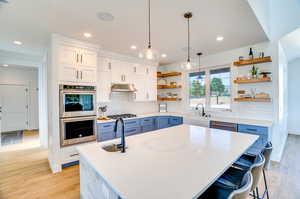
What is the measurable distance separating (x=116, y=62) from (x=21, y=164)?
3.17 m

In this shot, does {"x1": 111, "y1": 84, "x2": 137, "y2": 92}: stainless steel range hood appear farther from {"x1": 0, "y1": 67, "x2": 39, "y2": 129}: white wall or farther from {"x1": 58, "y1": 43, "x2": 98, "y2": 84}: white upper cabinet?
{"x1": 0, "y1": 67, "x2": 39, "y2": 129}: white wall

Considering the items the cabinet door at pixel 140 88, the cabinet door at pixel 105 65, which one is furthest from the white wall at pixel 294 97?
the cabinet door at pixel 105 65

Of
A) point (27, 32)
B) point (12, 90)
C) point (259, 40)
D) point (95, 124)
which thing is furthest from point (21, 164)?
point (259, 40)

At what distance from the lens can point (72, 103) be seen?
2.88m

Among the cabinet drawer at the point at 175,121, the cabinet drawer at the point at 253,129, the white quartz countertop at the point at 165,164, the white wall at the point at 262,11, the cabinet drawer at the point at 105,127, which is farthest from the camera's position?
the cabinet drawer at the point at 175,121

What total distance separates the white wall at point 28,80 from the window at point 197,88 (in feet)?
21.5

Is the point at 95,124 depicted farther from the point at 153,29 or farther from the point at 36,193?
the point at 153,29

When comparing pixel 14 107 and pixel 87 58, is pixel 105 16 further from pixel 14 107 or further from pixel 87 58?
pixel 14 107

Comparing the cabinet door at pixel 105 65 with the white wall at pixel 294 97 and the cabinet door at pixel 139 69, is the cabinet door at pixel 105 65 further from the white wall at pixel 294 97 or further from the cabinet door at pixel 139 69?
the white wall at pixel 294 97

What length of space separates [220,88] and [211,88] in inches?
10.4

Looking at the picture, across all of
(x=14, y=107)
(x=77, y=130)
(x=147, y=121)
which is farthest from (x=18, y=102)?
(x=147, y=121)

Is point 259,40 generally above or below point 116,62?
above

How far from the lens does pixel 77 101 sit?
293cm

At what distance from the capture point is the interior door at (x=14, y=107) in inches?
225
